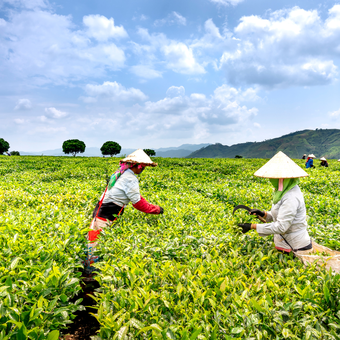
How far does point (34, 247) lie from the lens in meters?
3.08

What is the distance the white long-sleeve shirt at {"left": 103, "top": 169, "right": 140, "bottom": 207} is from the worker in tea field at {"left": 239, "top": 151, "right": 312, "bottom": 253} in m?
2.19

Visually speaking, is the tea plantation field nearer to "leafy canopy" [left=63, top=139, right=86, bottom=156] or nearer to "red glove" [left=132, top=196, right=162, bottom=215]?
"red glove" [left=132, top=196, right=162, bottom=215]

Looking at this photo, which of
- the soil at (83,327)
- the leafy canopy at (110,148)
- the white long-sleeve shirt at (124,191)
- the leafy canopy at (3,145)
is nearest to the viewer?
the soil at (83,327)

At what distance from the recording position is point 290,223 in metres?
3.09

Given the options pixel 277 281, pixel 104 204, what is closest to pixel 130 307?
pixel 277 281

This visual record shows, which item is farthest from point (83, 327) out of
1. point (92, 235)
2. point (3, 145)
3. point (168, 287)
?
point (3, 145)

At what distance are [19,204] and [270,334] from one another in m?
6.50

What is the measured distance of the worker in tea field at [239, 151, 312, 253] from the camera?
3.07 meters

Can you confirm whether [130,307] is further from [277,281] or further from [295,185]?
[295,185]

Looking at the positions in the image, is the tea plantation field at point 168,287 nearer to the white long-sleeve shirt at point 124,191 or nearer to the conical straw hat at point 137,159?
the white long-sleeve shirt at point 124,191

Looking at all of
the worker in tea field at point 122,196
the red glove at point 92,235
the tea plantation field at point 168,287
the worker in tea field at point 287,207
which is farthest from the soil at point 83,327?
the worker in tea field at point 287,207

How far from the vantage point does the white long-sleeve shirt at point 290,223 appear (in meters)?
3.07

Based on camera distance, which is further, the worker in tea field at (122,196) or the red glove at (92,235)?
the worker in tea field at (122,196)

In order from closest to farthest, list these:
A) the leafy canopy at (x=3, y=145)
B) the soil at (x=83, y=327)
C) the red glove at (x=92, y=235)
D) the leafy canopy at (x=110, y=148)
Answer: the soil at (x=83, y=327), the red glove at (x=92, y=235), the leafy canopy at (x=3, y=145), the leafy canopy at (x=110, y=148)
